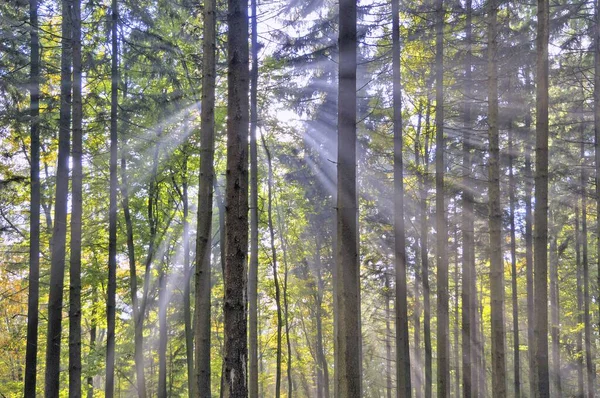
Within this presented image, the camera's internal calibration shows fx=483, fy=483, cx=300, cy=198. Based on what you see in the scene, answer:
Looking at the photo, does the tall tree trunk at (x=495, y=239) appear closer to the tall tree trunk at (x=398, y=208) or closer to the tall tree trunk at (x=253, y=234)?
the tall tree trunk at (x=398, y=208)

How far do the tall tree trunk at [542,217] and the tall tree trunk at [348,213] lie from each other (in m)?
4.27

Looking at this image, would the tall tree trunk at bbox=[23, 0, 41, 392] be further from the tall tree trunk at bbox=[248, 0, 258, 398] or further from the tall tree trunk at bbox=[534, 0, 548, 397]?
the tall tree trunk at bbox=[534, 0, 548, 397]

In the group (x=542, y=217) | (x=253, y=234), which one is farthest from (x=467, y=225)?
(x=253, y=234)

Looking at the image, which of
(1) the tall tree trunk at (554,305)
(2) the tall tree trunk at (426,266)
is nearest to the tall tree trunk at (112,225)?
(2) the tall tree trunk at (426,266)

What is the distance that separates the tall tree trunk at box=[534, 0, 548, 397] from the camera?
9422mm

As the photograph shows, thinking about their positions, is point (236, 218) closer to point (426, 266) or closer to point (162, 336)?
point (426, 266)

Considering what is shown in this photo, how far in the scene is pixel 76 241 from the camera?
9867 mm

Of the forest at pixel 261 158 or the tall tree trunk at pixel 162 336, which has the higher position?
the forest at pixel 261 158

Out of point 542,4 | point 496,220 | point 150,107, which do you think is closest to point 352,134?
point 496,220

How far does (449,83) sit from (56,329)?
38.5ft

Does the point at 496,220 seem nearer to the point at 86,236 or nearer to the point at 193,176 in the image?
the point at 193,176

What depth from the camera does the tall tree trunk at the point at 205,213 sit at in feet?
28.2

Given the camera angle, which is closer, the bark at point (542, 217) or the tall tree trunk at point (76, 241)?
the bark at point (542, 217)

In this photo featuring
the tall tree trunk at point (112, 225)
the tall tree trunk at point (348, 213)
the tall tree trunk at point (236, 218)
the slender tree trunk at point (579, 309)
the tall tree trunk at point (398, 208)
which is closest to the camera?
the tall tree trunk at point (236, 218)
